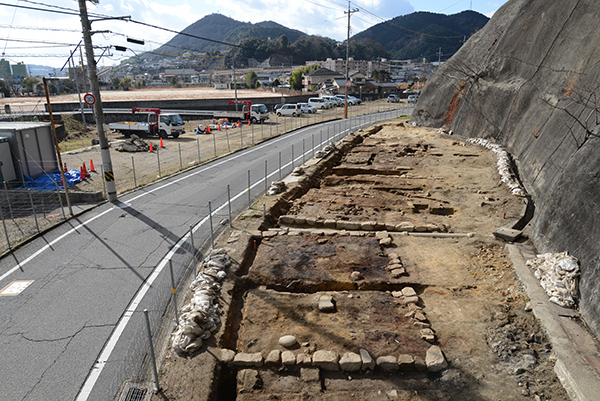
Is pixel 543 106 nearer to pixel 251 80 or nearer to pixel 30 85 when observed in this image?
pixel 251 80

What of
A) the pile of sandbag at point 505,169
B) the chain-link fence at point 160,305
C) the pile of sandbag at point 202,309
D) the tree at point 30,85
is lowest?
the chain-link fence at point 160,305

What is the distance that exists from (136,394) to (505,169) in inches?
740

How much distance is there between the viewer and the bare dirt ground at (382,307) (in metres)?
6.73

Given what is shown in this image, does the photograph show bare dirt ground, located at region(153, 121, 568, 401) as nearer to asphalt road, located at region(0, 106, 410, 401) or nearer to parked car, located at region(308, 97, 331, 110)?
asphalt road, located at region(0, 106, 410, 401)

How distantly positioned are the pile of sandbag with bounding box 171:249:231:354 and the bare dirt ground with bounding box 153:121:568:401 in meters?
0.25

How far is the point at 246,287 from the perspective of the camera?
10148 millimetres

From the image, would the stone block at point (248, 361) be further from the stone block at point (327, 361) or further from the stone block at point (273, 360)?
the stone block at point (327, 361)

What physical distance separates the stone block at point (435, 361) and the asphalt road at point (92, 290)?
215 inches

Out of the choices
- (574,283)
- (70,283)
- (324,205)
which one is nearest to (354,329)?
(574,283)

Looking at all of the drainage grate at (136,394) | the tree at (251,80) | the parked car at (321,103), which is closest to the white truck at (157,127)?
the parked car at (321,103)

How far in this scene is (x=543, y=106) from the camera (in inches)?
814

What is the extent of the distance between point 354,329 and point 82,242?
9.37 metres

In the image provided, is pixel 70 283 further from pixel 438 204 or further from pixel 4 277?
pixel 438 204

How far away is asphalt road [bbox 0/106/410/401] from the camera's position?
22.0 feet
